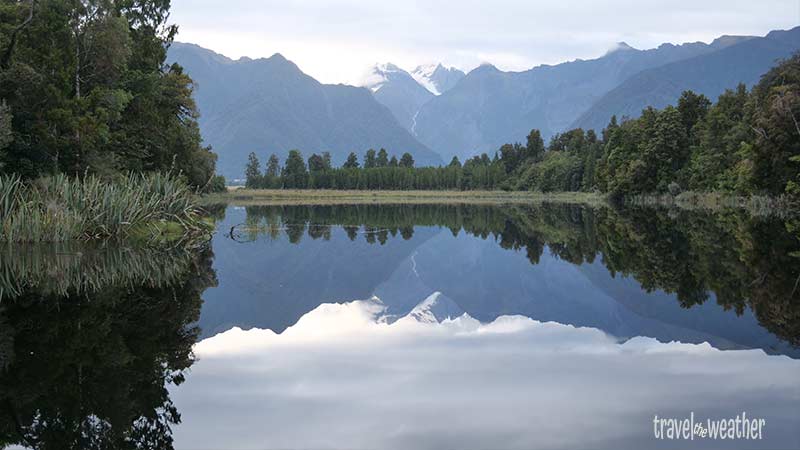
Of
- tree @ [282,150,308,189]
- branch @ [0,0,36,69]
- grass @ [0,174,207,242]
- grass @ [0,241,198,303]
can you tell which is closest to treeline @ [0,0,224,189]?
branch @ [0,0,36,69]

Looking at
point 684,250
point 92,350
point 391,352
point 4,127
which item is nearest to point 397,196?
point 684,250

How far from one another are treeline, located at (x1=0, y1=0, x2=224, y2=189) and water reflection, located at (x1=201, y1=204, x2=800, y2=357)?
7551 mm

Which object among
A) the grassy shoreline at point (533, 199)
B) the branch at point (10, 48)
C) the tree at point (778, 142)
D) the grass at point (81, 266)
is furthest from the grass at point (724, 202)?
the branch at point (10, 48)

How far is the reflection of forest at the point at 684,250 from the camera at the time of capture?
18141mm

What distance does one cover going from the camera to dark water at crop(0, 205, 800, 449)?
8.33 meters

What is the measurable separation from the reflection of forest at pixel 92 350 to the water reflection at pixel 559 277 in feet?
A: 4.99

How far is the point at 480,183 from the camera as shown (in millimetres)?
162125

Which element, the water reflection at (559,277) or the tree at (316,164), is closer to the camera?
the water reflection at (559,277)

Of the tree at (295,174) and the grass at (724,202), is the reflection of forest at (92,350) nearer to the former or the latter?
the grass at (724,202)

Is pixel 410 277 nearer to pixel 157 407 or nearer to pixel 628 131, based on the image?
pixel 157 407

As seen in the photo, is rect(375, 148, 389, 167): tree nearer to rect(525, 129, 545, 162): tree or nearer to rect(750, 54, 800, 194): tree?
rect(525, 129, 545, 162): tree

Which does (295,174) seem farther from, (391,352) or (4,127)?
(391,352)

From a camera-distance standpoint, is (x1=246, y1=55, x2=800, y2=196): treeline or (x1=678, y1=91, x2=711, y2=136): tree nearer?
(x1=246, y1=55, x2=800, y2=196): treeline

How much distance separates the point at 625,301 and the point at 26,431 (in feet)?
47.2
